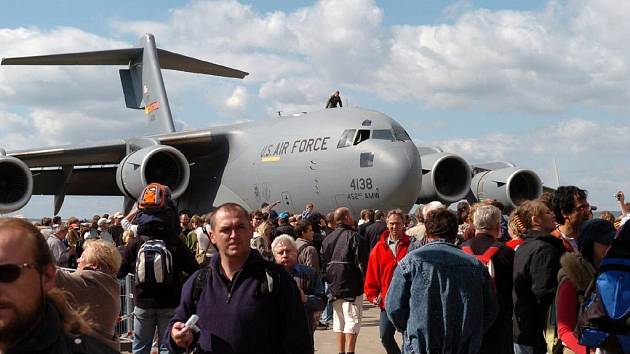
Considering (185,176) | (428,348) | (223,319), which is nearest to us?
(223,319)

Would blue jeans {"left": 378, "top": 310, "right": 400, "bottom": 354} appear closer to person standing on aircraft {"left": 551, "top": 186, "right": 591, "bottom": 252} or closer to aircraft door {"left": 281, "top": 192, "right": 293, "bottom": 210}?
person standing on aircraft {"left": 551, "top": 186, "right": 591, "bottom": 252}

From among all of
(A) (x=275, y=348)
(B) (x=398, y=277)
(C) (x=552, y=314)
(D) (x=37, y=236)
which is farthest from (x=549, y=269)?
(D) (x=37, y=236)

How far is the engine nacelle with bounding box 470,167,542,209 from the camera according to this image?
1858cm

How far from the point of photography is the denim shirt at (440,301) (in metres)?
4.10

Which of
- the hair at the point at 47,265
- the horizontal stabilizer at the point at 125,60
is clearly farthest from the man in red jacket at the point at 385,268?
the horizontal stabilizer at the point at 125,60

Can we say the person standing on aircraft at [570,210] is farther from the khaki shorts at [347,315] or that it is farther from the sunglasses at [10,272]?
the sunglasses at [10,272]

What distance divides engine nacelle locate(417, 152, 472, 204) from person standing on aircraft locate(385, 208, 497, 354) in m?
13.8

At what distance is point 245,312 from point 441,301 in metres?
1.23

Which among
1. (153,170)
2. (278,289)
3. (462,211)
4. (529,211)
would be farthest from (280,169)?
(278,289)

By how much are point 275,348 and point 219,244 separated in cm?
54

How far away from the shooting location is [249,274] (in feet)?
11.4

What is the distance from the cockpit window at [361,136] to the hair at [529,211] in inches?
407

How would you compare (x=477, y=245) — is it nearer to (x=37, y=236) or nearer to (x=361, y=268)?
(x=361, y=268)

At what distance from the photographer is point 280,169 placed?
1755 centimetres
